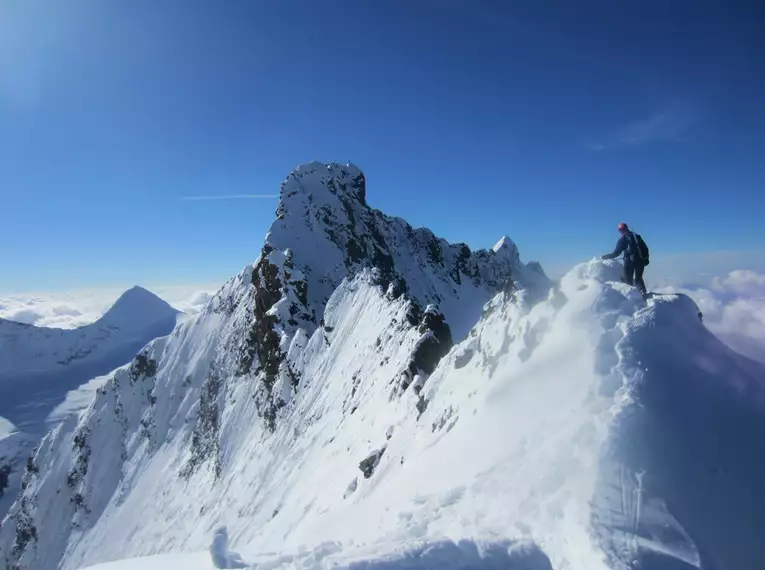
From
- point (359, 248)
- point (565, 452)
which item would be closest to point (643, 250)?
point (565, 452)

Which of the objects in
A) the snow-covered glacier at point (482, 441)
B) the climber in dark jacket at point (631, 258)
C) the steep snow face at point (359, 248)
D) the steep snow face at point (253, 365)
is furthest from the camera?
the steep snow face at point (359, 248)

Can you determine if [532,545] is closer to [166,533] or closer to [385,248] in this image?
[166,533]

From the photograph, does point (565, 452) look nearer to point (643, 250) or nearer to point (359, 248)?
point (643, 250)

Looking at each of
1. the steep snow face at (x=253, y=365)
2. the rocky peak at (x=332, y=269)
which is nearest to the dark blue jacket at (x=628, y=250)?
the rocky peak at (x=332, y=269)

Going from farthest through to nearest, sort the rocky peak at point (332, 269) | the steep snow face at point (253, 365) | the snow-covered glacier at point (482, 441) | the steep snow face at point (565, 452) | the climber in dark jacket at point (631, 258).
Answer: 1. the rocky peak at point (332, 269)
2. the steep snow face at point (253, 365)
3. the climber in dark jacket at point (631, 258)
4. the snow-covered glacier at point (482, 441)
5. the steep snow face at point (565, 452)

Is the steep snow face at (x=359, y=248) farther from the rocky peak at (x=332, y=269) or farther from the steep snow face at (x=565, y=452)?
the steep snow face at (x=565, y=452)

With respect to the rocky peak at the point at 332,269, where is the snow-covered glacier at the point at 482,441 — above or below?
below

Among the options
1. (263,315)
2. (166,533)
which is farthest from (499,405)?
(166,533)

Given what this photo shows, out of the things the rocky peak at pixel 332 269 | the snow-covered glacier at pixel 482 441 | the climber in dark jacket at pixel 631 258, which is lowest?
the snow-covered glacier at pixel 482 441
